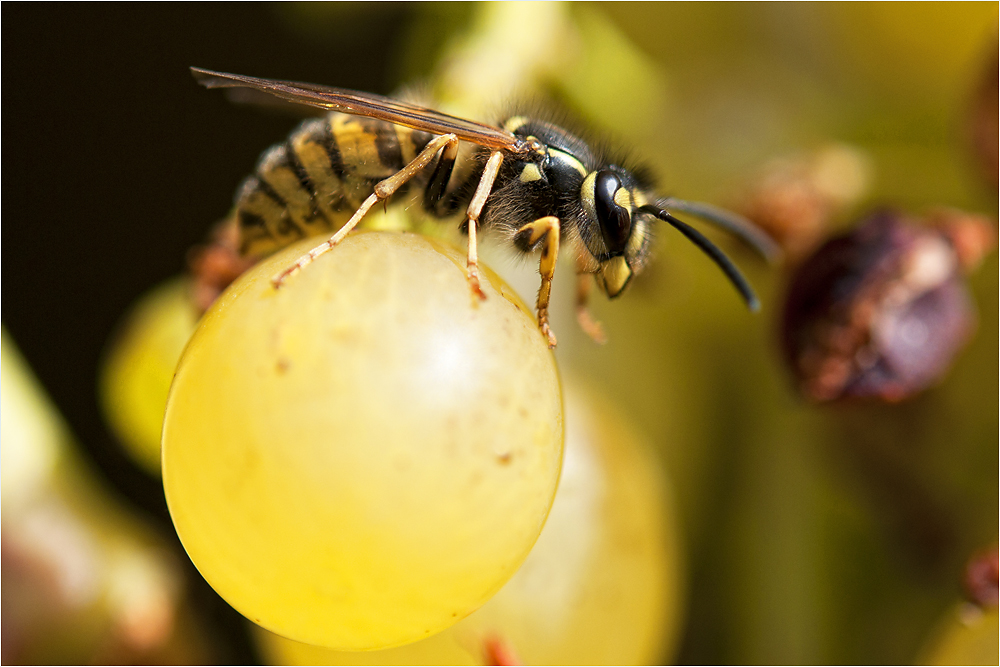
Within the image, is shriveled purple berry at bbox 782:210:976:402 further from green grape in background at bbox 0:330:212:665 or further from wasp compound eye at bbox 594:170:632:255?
green grape in background at bbox 0:330:212:665

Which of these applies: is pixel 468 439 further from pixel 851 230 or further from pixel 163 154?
pixel 163 154

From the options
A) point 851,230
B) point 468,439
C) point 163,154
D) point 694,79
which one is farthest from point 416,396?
point 163,154

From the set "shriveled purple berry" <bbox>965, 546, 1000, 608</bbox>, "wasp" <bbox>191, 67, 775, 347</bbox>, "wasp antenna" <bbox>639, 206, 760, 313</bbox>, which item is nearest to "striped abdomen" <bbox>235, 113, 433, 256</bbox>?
"wasp" <bbox>191, 67, 775, 347</bbox>

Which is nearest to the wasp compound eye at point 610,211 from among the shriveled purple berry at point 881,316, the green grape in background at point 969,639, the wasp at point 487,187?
the wasp at point 487,187

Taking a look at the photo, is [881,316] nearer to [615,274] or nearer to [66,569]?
[615,274]

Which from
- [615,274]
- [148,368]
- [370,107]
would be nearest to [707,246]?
[615,274]

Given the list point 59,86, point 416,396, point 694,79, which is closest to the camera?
point 416,396
